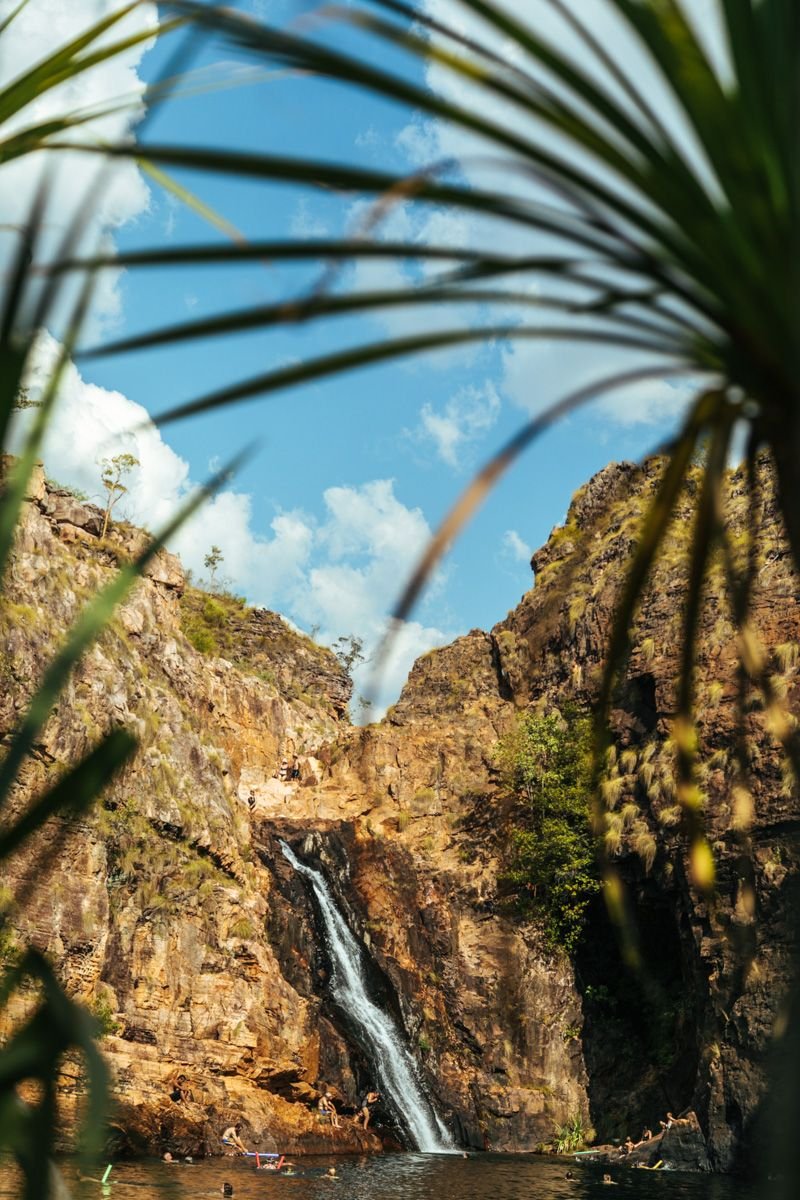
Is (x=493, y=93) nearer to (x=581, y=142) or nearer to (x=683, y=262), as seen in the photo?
(x=581, y=142)

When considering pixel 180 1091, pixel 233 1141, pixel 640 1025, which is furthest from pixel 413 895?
pixel 180 1091

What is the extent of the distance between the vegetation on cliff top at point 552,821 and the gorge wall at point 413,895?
602mm

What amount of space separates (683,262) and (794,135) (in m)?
0.22

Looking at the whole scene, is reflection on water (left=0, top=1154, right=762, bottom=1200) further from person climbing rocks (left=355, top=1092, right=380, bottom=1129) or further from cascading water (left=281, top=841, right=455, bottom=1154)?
cascading water (left=281, top=841, right=455, bottom=1154)

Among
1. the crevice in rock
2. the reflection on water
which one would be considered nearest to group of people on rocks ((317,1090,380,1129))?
the reflection on water

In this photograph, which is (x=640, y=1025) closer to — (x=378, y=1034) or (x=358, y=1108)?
(x=378, y=1034)

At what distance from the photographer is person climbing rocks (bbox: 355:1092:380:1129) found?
2714 cm

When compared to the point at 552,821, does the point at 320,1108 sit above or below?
below

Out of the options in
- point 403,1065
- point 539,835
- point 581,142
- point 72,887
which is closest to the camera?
point 581,142

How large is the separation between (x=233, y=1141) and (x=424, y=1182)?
4.75 m

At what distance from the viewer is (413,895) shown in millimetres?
33094

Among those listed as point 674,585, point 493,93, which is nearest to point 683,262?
point 493,93

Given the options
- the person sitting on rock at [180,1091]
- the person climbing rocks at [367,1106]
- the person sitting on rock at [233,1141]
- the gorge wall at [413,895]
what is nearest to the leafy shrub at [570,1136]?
the gorge wall at [413,895]

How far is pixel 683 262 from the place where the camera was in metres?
1.44
